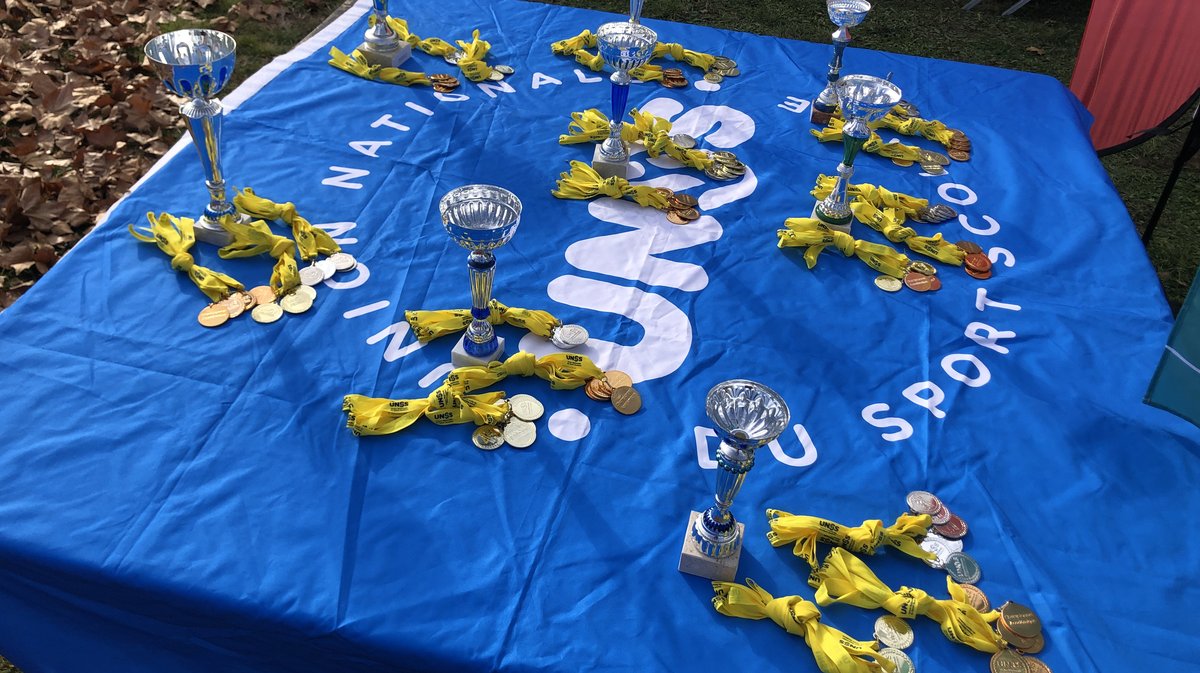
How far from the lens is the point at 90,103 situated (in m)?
3.87

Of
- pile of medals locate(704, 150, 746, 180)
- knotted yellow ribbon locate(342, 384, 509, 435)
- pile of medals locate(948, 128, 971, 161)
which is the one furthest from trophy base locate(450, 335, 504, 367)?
pile of medals locate(948, 128, 971, 161)

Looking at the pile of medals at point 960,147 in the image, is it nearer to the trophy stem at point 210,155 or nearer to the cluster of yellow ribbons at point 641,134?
the cluster of yellow ribbons at point 641,134

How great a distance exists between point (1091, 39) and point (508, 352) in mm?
3453

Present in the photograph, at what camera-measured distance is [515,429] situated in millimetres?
1922

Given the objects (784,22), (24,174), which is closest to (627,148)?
(24,174)

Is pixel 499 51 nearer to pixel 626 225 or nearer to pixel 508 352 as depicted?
pixel 626 225

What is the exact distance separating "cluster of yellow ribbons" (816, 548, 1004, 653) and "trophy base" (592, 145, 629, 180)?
1.50 meters

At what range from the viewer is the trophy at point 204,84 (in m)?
2.12

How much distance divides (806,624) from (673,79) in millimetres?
2344

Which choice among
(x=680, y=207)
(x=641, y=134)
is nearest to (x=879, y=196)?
(x=680, y=207)

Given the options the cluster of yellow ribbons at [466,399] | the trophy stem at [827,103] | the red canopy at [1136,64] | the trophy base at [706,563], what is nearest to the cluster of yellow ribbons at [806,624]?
the trophy base at [706,563]

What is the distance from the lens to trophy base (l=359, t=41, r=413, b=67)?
3.17 metres

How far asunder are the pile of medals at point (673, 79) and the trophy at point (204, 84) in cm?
165

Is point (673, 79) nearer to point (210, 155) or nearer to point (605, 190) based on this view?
point (605, 190)
